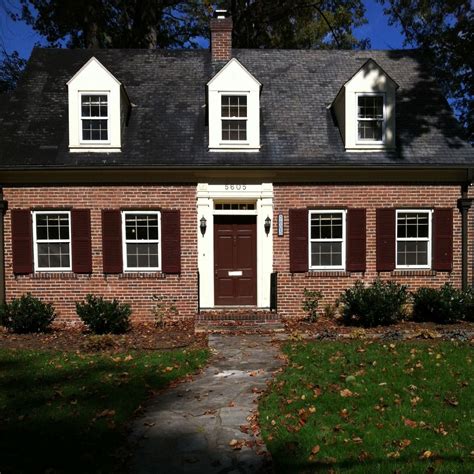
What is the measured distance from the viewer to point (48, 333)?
10.9 meters

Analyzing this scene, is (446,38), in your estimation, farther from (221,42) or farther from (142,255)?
(142,255)

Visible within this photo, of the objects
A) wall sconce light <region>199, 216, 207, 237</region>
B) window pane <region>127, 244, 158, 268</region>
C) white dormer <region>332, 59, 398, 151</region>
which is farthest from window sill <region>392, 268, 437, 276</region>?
window pane <region>127, 244, 158, 268</region>

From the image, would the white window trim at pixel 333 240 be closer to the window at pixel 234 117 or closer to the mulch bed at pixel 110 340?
the window at pixel 234 117

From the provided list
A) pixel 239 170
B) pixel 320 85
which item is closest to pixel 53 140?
pixel 239 170

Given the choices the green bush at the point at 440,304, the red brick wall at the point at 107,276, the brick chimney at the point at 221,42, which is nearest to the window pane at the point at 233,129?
the red brick wall at the point at 107,276

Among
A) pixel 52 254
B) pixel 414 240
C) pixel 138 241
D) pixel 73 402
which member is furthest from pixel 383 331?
pixel 52 254

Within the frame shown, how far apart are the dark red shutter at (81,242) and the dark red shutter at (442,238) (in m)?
8.78

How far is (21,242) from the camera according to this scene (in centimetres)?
1192

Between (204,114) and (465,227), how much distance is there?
7.48m

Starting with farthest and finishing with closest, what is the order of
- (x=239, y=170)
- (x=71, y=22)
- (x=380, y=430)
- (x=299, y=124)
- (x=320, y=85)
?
(x=71, y=22) → (x=320, y=85) → (x=299, y=124) → (x=239, y=170) → (x=380, y=430)

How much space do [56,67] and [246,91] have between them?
625cm

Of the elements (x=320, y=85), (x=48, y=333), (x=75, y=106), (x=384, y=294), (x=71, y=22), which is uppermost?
(x=71, y=22)

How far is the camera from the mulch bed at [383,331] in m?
9.75

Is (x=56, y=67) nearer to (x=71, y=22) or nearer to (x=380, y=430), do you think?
(x=71, y=22)
